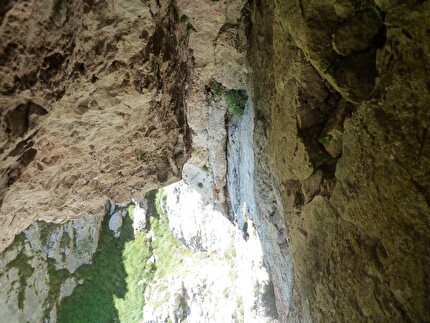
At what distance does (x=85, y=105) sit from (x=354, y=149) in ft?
11.2

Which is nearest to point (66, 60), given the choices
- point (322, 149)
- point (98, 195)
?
point (322, 149)

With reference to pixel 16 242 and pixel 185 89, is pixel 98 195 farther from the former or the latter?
pixel 16 242

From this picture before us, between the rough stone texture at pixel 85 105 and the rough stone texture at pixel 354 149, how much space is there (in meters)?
1.76

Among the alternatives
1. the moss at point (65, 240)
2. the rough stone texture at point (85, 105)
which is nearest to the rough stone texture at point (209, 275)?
the moss at point (65, 240)

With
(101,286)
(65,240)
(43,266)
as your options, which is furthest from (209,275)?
(43,266)

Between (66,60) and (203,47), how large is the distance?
130 inches

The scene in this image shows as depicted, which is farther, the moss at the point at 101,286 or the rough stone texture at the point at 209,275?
the moss at the point at 101,286

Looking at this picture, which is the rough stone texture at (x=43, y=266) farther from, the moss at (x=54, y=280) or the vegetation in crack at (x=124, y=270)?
the vegetation in crack at (x=124, y=270)

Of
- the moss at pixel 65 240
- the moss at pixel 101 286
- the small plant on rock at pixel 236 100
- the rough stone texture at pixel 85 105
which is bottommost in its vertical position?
the moss at pixel 101 286

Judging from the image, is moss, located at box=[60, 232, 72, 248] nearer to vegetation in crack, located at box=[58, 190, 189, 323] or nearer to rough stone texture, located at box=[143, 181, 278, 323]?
vegetation in crack, located at box=[58, 190, 189, 323]

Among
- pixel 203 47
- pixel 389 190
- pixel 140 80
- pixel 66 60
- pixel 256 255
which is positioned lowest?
pixel 256 255

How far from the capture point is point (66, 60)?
3807mm

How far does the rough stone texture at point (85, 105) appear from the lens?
3.33 meters

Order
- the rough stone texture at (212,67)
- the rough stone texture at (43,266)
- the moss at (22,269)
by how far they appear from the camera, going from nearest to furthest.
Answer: the rough stone texture at (212,67), the rough stone texture at (43,266), the moss at (22,269)
